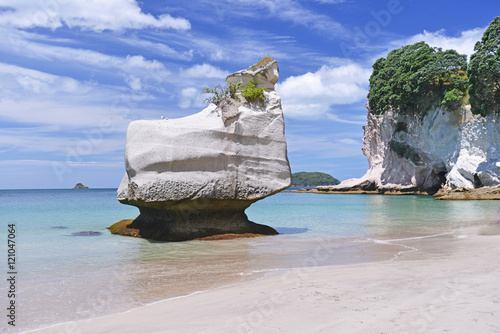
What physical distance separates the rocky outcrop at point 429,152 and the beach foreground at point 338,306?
36.9 metres

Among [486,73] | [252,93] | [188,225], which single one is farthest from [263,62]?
[486,73]

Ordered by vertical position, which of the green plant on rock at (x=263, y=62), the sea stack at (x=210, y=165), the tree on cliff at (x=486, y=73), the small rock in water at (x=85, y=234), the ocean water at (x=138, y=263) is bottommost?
the small rock in water at (x=85, y=234)

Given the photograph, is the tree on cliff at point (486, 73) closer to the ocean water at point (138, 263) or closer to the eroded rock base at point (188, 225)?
the ocean water at point (138, 263)

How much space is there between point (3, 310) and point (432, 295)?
18.8ft

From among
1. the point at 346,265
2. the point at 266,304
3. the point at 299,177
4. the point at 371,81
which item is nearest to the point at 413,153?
the point at 371,81

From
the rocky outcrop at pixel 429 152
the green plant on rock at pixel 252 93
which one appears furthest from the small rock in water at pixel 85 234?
the rocky outcrop at pixel 429 152

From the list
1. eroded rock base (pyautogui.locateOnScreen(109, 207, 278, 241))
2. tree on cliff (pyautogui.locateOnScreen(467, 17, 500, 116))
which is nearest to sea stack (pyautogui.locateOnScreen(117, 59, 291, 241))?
eroded rock base (pyautogui.locateOnScreen(109, 207, 278, 241))

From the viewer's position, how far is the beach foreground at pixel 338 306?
413 cm

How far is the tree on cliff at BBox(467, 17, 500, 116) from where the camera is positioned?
34438 mm

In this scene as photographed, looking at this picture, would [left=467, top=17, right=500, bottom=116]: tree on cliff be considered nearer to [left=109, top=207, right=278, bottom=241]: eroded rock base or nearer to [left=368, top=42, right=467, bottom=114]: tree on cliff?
[left=368, top=42, right=467, bottom=114]: tree on cliff

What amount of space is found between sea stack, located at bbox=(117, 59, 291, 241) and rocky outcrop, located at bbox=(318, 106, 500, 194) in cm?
3239

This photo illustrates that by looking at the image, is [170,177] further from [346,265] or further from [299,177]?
[299,177]

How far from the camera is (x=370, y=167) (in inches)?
2741

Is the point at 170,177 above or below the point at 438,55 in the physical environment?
below
